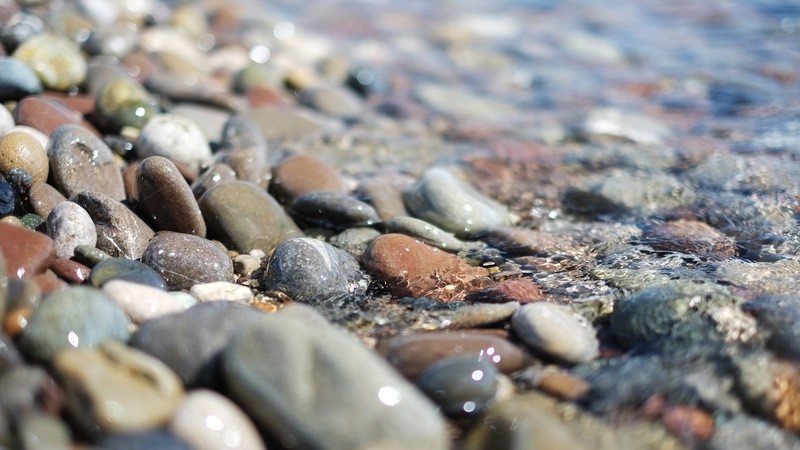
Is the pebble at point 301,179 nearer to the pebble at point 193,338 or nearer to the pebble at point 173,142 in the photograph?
the pebble at point 173,142

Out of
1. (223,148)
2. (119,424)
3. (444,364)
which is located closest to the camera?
(119,424)

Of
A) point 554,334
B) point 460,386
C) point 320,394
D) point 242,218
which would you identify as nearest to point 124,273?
point 242,218

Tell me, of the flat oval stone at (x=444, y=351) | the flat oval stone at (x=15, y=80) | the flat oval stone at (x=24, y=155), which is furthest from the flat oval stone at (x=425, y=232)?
the flat oval stone at (x=15, y=80)

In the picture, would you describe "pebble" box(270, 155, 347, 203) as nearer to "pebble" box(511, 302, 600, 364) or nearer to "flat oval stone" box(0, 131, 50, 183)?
"flat oval stone" box(0, 131, 50, 183)

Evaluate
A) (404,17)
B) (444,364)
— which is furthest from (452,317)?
(404,17)

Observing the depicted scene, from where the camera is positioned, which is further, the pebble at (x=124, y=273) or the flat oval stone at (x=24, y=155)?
the flat oval stone at (x=24, y=155)

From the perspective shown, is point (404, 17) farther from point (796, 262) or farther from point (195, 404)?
point (195, 404)

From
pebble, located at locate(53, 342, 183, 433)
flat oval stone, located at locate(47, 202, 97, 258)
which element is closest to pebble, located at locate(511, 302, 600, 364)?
pebble, located at locate(53, 342, 183, 433)
